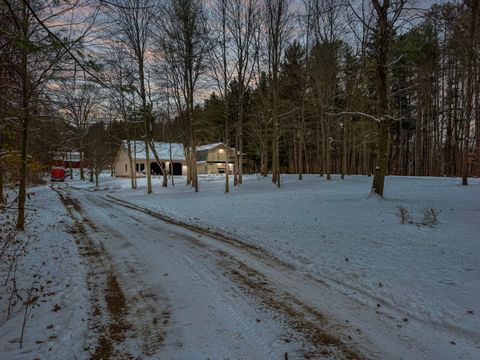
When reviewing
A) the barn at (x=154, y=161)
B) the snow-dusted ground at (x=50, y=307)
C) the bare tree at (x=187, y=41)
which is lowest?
the snow-dusted ground at (x=50, y=307)

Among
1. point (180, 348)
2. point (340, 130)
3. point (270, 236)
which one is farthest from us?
point (340, 130)

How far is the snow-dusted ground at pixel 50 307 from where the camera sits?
3.33m

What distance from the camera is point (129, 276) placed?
5.62 metres

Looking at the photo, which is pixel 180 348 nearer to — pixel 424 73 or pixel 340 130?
pixel 340 130

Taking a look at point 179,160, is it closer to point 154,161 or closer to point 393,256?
point 154,161

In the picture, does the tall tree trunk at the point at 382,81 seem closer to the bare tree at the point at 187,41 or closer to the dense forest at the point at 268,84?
the dense forest at the point at 268,84

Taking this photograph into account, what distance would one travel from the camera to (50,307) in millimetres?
4359

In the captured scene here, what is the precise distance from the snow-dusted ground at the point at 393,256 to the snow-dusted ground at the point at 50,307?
343 cm

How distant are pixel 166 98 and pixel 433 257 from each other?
948 inches

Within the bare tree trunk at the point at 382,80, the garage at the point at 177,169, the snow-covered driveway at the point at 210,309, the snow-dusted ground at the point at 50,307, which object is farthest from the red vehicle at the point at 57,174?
the bare tree trunk at the point at 382,80

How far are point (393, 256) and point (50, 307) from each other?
6.25 metres

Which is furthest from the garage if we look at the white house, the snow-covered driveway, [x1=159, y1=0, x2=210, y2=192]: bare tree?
the snow-covered driveway

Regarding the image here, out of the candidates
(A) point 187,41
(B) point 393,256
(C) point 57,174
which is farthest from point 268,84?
(C) point 57,174

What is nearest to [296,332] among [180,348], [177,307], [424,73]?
[180,348]
